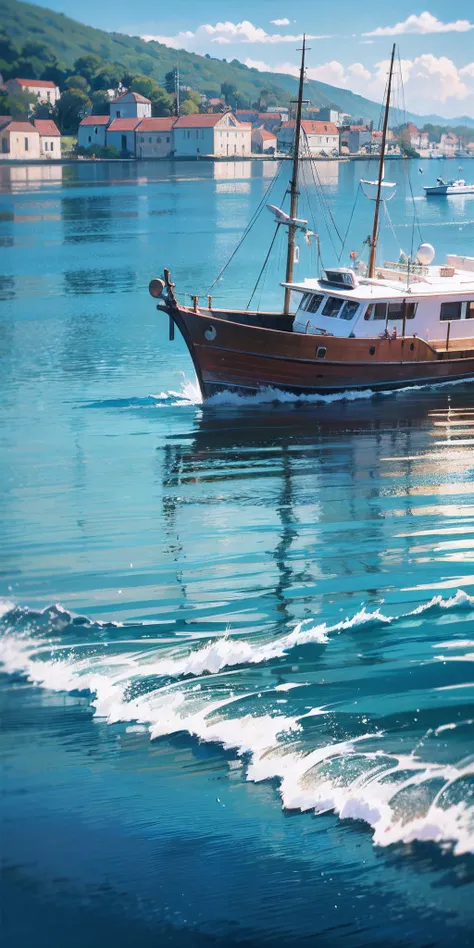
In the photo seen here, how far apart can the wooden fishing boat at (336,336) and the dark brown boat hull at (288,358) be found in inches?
1.1

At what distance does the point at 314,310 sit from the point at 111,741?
65.1ft

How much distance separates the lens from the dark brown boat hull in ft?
94.0

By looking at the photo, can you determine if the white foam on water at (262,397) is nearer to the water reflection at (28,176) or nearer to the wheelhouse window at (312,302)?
the wheelhouse window at (312,302)

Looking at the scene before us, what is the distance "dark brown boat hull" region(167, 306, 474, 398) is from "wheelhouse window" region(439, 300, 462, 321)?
1009mm

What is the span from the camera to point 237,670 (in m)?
13.8

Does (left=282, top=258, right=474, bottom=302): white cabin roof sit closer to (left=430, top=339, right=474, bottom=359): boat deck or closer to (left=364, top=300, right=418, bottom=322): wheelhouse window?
(left=364, top=300, right=418, bottom=322): wheelhouse window

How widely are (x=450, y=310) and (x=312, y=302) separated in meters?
4.13

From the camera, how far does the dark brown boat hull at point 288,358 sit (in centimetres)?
2866

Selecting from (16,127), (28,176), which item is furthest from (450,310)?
(16,127)

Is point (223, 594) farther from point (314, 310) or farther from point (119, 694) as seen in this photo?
point (314, 310)

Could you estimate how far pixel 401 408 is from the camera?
29281 mm

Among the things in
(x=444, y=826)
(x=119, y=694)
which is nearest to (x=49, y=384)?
(x=119, y=694)

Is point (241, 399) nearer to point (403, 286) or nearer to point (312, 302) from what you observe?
point (312, 302)

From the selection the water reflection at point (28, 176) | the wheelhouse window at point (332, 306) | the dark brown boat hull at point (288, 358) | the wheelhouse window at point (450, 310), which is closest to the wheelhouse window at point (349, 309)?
the wheelhouse window at point (332, 306)
